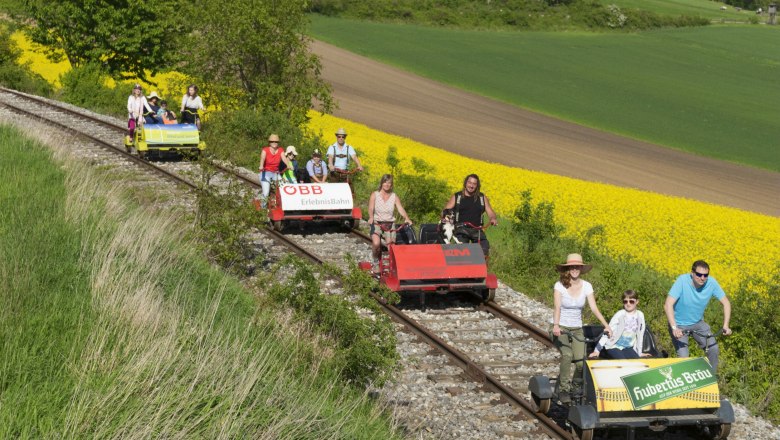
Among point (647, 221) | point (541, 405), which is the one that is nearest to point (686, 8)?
point (647, 221)

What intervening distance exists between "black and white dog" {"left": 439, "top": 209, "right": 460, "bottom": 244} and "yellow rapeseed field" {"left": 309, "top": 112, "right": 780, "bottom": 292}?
704 cm

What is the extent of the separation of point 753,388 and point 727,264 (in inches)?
437

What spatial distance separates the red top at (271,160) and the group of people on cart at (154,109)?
19.2 ft

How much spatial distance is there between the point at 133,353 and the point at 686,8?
15330cm

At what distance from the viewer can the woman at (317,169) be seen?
20.8 metres

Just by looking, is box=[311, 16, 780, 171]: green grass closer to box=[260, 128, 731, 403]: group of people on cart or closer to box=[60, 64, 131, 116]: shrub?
box=[60, 64, 131, 116]: shrub

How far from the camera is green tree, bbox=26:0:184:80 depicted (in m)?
48.1

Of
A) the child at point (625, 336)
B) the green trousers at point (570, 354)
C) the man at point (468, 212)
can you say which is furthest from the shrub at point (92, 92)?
the child at point (625, 336)

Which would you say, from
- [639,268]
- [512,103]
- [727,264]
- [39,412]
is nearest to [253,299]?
[39,412]

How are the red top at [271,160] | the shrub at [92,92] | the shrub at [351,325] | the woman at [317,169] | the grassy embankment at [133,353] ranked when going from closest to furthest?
the grassy embankment at [133,353] → the shrub at [351,325] → the red top at [271,160] → the woman at [317,169] → the shrub at [92,92]

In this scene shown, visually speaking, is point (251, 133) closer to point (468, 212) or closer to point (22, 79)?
point (468, 212)

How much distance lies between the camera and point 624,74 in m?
89.1

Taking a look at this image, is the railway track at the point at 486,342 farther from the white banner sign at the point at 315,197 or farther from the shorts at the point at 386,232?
the shorts at the point at 386,232

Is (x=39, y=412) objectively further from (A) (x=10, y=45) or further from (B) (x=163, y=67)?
(A) (x=10, y=45)
